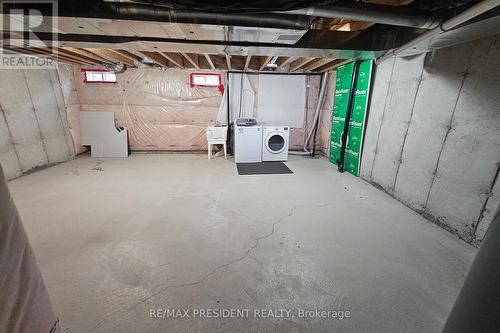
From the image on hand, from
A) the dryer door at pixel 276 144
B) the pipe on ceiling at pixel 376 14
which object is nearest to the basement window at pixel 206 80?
the dryer door at pixel 276 144

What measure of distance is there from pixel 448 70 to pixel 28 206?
4908 mm

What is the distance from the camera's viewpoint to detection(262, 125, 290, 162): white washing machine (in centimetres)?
467

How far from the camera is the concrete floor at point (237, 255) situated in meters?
1.40

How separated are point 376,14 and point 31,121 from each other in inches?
201

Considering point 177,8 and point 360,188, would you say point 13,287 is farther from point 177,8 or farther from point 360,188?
point 360,188

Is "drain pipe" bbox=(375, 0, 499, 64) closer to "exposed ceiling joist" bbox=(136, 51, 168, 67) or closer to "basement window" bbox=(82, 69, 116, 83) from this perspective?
"exposed ceiling joist" bbox=(136, 51, 168, 67)

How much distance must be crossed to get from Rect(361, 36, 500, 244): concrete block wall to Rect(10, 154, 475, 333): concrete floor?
0.28 m

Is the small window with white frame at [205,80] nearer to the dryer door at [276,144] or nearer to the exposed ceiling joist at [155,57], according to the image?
the exposed ceiling joist at [155,57]

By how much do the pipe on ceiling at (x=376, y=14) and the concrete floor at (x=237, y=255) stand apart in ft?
6.06

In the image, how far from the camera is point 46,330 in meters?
0.74

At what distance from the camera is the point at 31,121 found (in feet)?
12.5
